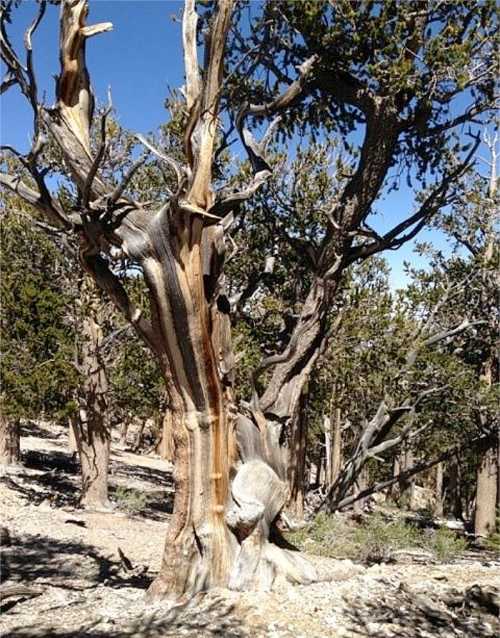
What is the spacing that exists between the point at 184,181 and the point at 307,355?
2377mm

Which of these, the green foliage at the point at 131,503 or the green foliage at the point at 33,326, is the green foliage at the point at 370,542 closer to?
the green foliage at the point at 131,503

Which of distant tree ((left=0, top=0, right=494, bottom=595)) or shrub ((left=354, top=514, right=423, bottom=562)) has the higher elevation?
distant tree ((left=0, top=0, right=494, bottom=595))

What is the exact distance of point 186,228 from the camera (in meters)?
4.34

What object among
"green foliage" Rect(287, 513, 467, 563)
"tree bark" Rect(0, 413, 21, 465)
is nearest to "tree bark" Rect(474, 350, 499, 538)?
"green foliage" Rect(287, 513, 467, 563)

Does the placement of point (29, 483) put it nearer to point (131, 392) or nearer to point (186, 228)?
point (131, 392)

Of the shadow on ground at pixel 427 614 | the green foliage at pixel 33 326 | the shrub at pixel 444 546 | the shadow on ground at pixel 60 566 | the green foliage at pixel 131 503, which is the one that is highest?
the green foliage at pixel 33 326

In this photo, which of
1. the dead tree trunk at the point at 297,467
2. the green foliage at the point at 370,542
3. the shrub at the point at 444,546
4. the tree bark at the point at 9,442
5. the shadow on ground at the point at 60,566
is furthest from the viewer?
the tree bark at the point at 9,442

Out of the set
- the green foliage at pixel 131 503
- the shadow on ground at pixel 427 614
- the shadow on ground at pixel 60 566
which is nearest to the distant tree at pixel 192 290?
the shadow on ground at pixel 427 614

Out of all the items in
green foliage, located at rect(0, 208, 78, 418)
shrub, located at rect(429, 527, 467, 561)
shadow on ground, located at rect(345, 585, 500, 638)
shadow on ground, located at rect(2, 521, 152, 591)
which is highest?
green foliage, located at rect(0, 208, 78, 418)

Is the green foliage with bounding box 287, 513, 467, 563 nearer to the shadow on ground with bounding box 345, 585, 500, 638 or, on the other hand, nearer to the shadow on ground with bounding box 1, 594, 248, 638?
the shadow on ground with bounding box 345, 585, 500, 638

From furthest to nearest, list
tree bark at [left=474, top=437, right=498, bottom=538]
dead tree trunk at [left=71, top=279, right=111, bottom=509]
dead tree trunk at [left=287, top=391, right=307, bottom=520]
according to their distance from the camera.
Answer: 1. tree bark at [left=474, top=437, right=498, bottom=538]
2. dead tree trunk at [left=71, top=279, right=111, bottom=509]
3. dead tree trunk at [left=287, top=391, right=307, bottom=520]

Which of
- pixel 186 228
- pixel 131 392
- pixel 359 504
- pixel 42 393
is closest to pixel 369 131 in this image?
pixel 186 228

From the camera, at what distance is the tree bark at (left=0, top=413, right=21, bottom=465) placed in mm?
14359

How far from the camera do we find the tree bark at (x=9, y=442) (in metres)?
14.4
